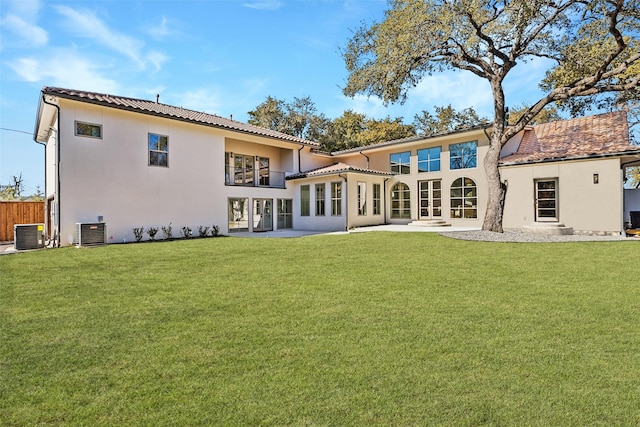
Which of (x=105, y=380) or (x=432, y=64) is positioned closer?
(x=105, y=380)

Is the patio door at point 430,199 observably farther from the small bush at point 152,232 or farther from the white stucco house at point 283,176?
the small bush at point 152,232

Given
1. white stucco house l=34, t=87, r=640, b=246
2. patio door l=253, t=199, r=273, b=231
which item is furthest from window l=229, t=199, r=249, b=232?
patio door l=253, t=199, r=273, b=231

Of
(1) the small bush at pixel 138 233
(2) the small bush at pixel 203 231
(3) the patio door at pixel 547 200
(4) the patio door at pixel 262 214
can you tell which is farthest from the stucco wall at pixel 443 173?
(1) the small bush at pixel 138 233

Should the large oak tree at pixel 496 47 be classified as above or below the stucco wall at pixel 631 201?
above

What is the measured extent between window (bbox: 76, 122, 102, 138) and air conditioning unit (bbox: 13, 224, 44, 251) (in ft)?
11.9

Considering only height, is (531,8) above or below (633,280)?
above

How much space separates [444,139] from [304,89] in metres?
19.5

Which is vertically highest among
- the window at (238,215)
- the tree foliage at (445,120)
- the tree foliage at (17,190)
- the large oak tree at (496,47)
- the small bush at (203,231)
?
the tree foliage at (445,120)

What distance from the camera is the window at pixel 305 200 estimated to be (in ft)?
63.5

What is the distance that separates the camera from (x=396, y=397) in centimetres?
233

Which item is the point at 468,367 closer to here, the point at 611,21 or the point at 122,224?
the point at 122,224

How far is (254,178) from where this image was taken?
19.5 metres

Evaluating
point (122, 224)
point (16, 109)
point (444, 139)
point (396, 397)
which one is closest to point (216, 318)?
point (396, 397)

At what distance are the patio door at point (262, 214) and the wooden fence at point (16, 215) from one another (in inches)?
378
